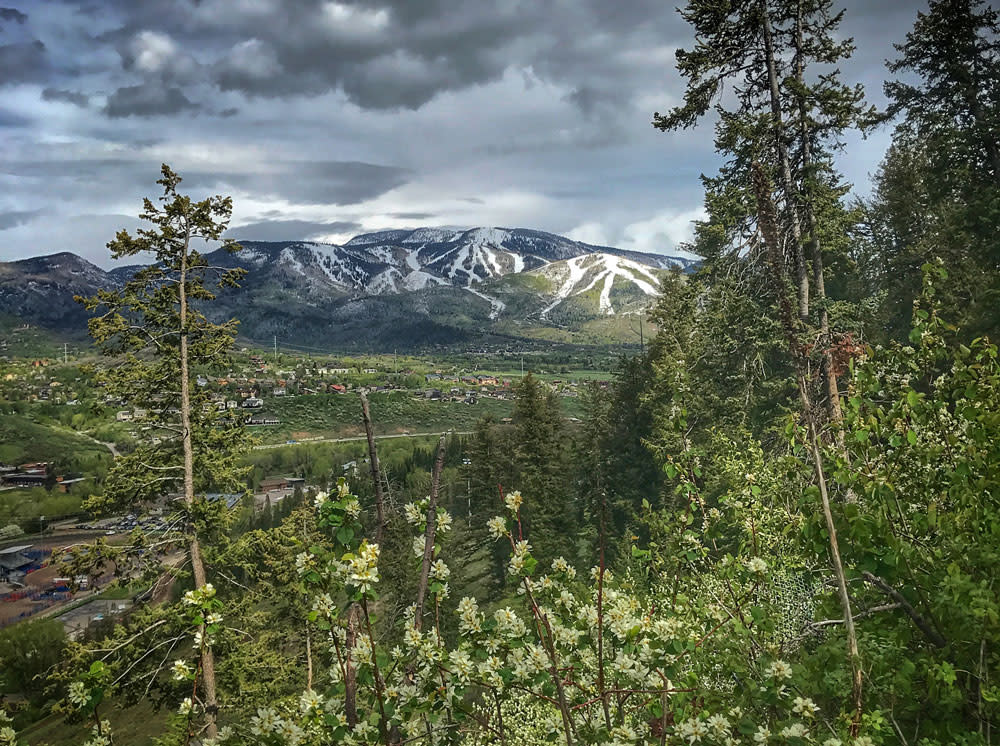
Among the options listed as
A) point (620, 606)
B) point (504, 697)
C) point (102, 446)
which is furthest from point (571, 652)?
point (102, 446)

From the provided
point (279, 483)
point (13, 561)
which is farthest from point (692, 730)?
point (13, 561)

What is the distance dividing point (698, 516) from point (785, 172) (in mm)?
10333

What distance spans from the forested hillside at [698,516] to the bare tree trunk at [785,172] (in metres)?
0.07

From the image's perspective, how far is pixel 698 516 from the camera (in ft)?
38.9

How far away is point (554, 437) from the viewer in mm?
32875

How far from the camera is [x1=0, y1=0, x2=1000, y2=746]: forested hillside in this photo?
10.1 ft

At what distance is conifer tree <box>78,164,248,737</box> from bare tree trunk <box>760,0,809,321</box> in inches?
621

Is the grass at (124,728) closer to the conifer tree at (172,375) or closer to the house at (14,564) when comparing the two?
the conifer tree at (172,375)

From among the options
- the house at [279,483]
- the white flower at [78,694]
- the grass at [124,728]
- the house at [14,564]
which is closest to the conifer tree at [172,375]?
the white flower at [78,694]

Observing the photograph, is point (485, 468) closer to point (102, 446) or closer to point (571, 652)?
point (571, 652)

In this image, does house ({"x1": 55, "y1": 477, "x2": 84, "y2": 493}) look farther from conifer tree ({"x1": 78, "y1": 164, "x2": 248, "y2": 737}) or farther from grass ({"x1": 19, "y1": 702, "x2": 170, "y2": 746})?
conifer tree ({"x1": 78, "y1": 164, "x2": 248, "y2": 737})

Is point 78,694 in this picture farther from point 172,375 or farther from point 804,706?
point 172,375

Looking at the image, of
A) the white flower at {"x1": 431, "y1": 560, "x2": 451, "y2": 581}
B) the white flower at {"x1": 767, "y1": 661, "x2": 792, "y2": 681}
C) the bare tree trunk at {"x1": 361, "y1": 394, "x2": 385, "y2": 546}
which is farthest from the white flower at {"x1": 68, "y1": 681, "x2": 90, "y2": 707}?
the white flower at {"x1": 767, "y1": 661, "x2": 792, "y2": 681}

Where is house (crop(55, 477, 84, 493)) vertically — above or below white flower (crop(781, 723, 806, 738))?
below
